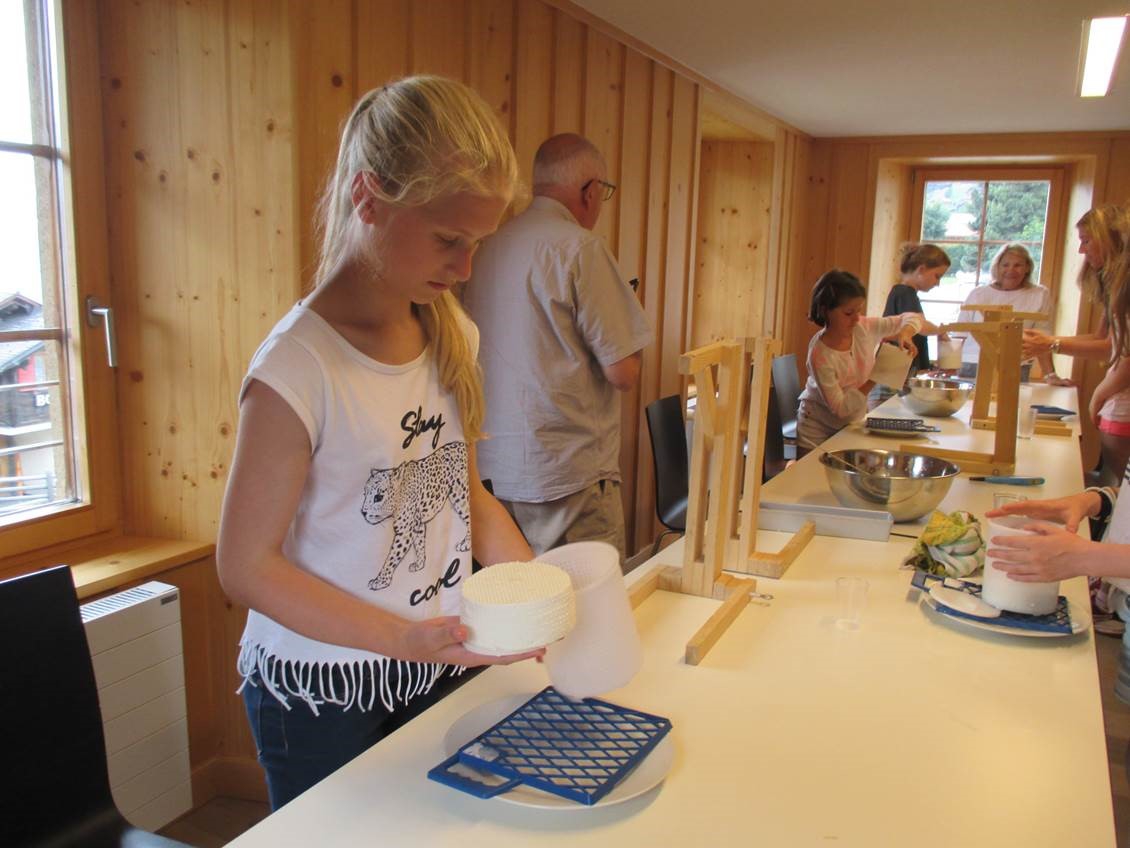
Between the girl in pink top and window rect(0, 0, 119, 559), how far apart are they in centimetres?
245

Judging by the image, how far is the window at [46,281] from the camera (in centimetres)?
187

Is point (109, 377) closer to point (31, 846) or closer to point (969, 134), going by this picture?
point (31, 846)

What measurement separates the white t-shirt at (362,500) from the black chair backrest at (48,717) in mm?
307

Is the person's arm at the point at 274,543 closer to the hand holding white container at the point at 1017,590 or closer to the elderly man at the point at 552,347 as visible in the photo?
the hand holding white container at the point at 1017,590

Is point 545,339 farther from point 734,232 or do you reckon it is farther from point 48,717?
point 734,232

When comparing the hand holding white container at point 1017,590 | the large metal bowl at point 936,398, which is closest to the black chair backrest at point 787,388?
the large metal bowl at point 936,398

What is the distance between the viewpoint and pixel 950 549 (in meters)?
1.60

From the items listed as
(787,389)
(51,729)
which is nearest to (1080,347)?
(787,389)

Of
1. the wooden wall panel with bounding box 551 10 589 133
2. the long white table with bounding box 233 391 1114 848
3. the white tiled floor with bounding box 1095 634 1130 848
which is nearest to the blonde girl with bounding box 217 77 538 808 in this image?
the long white table with bounding box 233 391 1114 848

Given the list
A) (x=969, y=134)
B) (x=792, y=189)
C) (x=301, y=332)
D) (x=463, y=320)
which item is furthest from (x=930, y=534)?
(x=969, y=134)

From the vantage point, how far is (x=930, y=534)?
5.34 feet

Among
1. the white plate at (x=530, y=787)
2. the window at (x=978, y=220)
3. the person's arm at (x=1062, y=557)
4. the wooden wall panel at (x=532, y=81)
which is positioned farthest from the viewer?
the window at (x=978, y=220)

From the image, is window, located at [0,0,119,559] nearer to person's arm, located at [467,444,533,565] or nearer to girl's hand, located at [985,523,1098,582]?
person's arm, located at [467,444,533,565]

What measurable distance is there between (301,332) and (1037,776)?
943 millimetres
